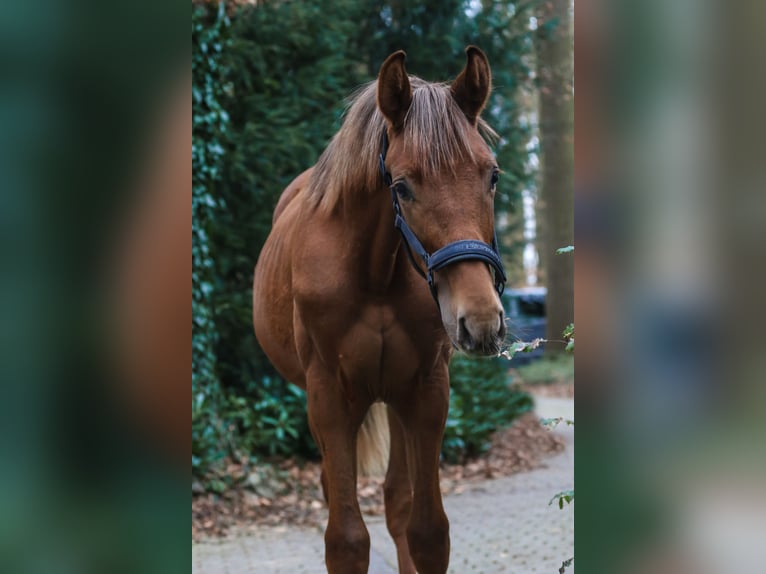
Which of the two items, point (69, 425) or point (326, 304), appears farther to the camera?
point (326, 304)

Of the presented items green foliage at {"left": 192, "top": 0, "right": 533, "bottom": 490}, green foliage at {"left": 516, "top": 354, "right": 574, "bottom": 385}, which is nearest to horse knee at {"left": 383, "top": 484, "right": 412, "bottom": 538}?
green foliage at {"left": 192, "top": 0, "right": 533, "bottom": 490}

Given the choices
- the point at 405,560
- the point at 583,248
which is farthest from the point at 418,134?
the point at 405,560

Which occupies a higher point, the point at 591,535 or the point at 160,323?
the point at 160,323

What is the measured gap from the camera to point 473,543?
522cm

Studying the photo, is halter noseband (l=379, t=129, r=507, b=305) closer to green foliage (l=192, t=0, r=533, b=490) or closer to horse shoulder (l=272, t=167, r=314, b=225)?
horse shoulder (l=272, t=167, r=314, b=225)

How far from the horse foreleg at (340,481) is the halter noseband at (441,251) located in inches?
26.4

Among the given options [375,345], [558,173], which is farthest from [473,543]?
[558,173]

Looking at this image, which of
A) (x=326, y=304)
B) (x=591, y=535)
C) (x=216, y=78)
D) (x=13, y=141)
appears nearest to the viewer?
(x=13, y=141)

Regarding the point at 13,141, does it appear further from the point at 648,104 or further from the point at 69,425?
the point at 648,104

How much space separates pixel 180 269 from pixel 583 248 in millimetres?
481

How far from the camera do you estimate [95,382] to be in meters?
0.86

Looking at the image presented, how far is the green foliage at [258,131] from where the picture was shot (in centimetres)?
611

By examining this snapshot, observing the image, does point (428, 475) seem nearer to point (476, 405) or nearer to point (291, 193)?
point (291, 193)

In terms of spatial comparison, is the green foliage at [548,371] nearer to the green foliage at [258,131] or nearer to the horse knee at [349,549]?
the green foliage at [258,131]
